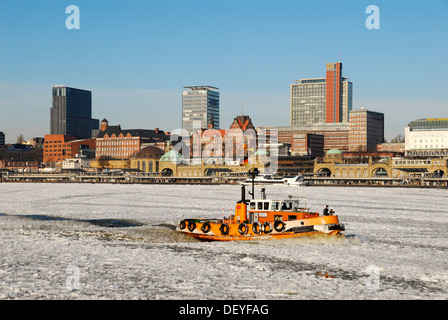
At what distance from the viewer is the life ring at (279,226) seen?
4225 cm

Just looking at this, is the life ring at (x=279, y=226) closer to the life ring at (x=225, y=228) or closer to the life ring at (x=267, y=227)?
the life ring at (x=267, y=227)

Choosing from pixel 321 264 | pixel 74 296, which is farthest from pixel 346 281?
pixel 74 296

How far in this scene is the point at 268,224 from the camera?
139 feet

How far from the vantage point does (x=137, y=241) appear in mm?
42875

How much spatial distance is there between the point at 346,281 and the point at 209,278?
7.02m

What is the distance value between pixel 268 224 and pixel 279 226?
85cm

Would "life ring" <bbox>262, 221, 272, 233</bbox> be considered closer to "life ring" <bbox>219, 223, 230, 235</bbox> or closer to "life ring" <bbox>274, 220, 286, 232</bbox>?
"life ring" <bbox>274, 220, 286, 232</bbox>

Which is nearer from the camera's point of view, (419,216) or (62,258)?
(62,258)

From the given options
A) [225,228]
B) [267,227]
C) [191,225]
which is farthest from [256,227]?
[191,225]

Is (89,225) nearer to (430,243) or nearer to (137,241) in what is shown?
(137,241)

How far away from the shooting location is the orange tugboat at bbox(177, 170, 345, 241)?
138ft
